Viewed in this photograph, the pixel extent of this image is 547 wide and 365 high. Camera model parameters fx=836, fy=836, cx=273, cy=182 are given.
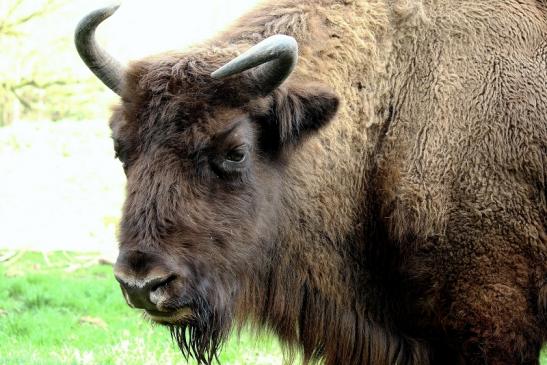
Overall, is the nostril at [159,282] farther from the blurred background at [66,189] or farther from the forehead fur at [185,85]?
the blurred background at [66,189]

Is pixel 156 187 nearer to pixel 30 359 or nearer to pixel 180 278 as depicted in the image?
pixel 180 278

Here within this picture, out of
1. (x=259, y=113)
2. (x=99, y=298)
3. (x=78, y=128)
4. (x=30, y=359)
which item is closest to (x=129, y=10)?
(x=78, y=128)

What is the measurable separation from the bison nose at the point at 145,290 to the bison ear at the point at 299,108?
1195 mm

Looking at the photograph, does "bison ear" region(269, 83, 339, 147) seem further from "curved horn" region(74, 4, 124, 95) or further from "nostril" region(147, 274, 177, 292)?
"nostril" region(147, 274, 177, 292)

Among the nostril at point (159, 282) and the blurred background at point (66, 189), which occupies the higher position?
the nostril at point (159, 282)

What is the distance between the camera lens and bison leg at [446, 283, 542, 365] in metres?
5.20

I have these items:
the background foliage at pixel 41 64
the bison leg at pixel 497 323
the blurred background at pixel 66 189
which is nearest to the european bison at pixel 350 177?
the bison leg at pixel 497 323

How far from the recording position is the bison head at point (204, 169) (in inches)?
181

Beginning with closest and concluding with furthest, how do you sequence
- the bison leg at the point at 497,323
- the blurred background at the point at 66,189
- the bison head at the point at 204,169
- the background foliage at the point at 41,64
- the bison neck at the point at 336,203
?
the bison head at the point at 204,169 < the bison leg at the point at 497,323 < the bison neck at the point at 336,203 < the blurred background at the point at 66,189 < the background foliage at the point at 41,64

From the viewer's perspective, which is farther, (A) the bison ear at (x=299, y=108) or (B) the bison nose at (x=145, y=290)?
(A) the bison ear at (x=299, y=108)

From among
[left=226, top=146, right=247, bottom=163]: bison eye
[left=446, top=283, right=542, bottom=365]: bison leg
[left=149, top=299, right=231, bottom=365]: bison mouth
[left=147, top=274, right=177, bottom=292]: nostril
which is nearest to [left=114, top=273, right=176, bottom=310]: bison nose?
[left=147, top=274, right=177, bottom=292]: nostril

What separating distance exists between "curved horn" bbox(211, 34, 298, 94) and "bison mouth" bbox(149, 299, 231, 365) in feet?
4.42

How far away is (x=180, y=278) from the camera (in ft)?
15.1

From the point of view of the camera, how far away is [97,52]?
5.38 meters
